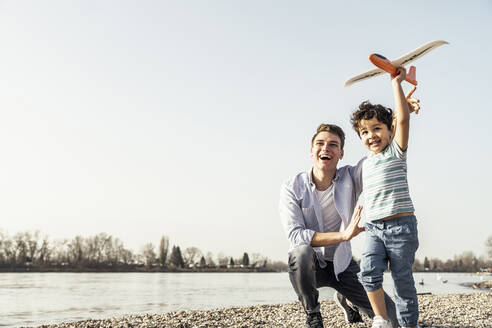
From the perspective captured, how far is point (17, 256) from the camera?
6738 centimetres

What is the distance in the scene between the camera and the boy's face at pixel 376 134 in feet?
11.2

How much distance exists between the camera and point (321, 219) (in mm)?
3756

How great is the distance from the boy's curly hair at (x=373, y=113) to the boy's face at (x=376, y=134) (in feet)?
0.10

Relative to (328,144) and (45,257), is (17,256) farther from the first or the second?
(328,144)

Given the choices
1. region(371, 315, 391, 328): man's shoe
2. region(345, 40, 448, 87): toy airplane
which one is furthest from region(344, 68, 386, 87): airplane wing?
region(371, 315, 391, 328): man's shoe

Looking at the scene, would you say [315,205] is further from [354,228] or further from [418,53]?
[418,53]

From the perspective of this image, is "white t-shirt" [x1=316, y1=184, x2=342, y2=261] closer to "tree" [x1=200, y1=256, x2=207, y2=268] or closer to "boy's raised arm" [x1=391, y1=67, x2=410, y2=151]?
"boy's raised arm" [x1=391, y1=67, x2=410, y2=151]

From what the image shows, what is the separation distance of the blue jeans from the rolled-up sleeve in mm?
533

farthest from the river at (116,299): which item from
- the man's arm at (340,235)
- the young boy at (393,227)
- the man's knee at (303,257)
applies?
the young boy at (393,227)

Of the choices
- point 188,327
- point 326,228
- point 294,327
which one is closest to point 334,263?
point 326,228

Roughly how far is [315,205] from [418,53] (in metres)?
1.64

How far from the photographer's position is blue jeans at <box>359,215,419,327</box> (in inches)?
121

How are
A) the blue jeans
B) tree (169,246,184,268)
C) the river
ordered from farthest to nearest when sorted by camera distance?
tree (169,246,184,268) < the river < the blue jeans

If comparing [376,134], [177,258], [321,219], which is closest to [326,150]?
[376,134]
